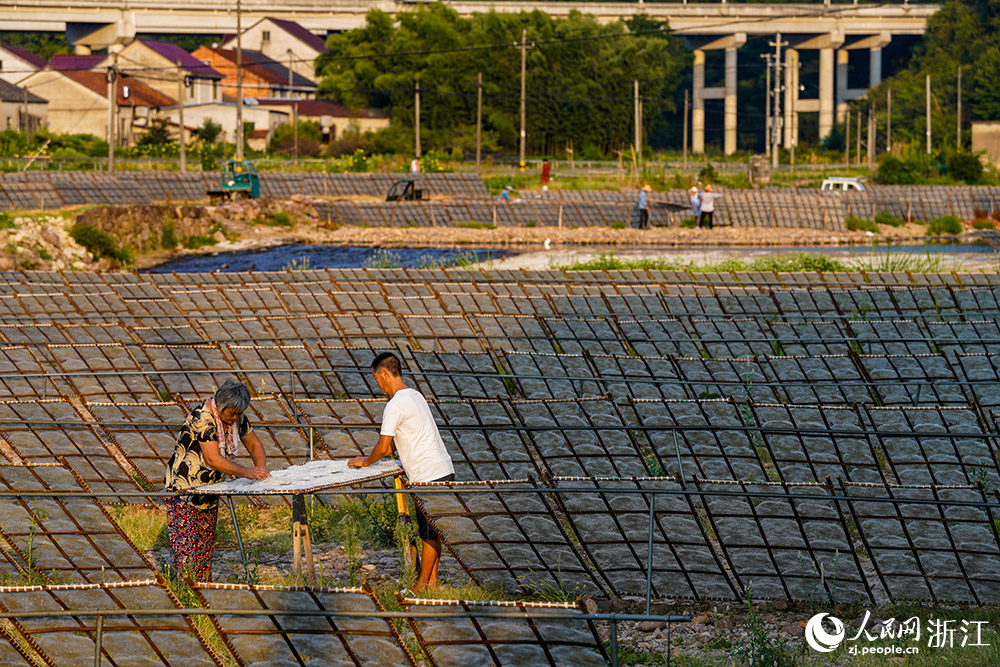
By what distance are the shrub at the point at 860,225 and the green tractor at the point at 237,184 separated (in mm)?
20471

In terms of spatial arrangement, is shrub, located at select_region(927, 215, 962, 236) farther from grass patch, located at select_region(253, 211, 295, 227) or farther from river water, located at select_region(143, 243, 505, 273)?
grass patch, located at select_region(253, 211, 295, 227)

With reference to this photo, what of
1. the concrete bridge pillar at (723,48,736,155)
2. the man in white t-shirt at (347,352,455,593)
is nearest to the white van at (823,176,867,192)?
the man in white t-shirt at (347,352,455,593)

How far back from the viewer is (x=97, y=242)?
31438 mm

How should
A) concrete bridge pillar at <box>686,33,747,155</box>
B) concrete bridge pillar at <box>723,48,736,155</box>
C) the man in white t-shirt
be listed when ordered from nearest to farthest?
1. the man in white t-shirt
2. concrete bridge pillar at <box>723,48,736,155</box>
3. concrete bridge pillar at <box>686,33,747,155</box>

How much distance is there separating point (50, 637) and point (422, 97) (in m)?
69.3

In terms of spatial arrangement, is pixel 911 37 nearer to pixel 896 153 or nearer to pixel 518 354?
pixel 896 153

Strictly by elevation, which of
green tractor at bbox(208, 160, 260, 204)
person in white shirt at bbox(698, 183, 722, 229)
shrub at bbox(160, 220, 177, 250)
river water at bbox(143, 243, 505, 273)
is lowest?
river water at bbox(143, 243, 505, 273)

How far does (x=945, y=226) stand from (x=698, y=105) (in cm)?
6792

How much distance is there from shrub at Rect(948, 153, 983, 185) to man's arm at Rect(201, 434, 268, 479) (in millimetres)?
46276

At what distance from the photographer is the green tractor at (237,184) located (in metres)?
42.2

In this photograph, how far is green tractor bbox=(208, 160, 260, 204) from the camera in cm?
4225

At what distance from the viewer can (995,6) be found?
81.7m

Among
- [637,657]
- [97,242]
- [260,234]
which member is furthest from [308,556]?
[260,234]

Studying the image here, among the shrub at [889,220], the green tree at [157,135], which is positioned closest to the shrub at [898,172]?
the shrub at [889,220]
